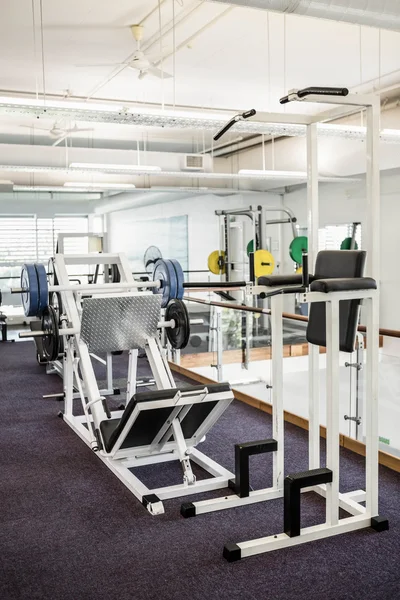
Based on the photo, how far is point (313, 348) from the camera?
3.35m

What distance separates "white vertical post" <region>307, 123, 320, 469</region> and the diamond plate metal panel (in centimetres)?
142

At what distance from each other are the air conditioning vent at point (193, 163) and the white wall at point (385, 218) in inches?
A: 98.7

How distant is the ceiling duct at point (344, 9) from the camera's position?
343 centimetres

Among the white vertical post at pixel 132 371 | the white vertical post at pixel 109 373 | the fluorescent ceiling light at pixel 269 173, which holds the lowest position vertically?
the white vertical post at pixel 109 373

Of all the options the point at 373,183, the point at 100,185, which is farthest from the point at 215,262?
the point at 373,183

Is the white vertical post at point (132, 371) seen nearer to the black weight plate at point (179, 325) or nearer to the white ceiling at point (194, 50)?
the black weight plate at point (179, 325)

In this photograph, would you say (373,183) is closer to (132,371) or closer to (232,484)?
(232,484)

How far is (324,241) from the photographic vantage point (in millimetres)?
11336

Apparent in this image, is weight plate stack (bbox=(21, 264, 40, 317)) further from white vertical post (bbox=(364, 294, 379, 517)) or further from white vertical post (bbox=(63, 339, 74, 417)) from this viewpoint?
white vertical post (bbox=(364, 294, 379, 517))

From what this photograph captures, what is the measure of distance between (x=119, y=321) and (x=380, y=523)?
2.21 m

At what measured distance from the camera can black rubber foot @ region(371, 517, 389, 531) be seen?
2962 millimetres

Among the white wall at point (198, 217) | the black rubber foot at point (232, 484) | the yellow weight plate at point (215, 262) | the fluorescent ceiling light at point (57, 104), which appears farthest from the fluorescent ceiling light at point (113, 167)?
the black rubber foot at point (232, 484)

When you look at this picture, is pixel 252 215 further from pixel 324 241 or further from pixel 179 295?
pixel 179 295

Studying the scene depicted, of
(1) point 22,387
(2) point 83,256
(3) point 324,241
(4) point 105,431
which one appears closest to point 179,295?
(2) point 83,256
